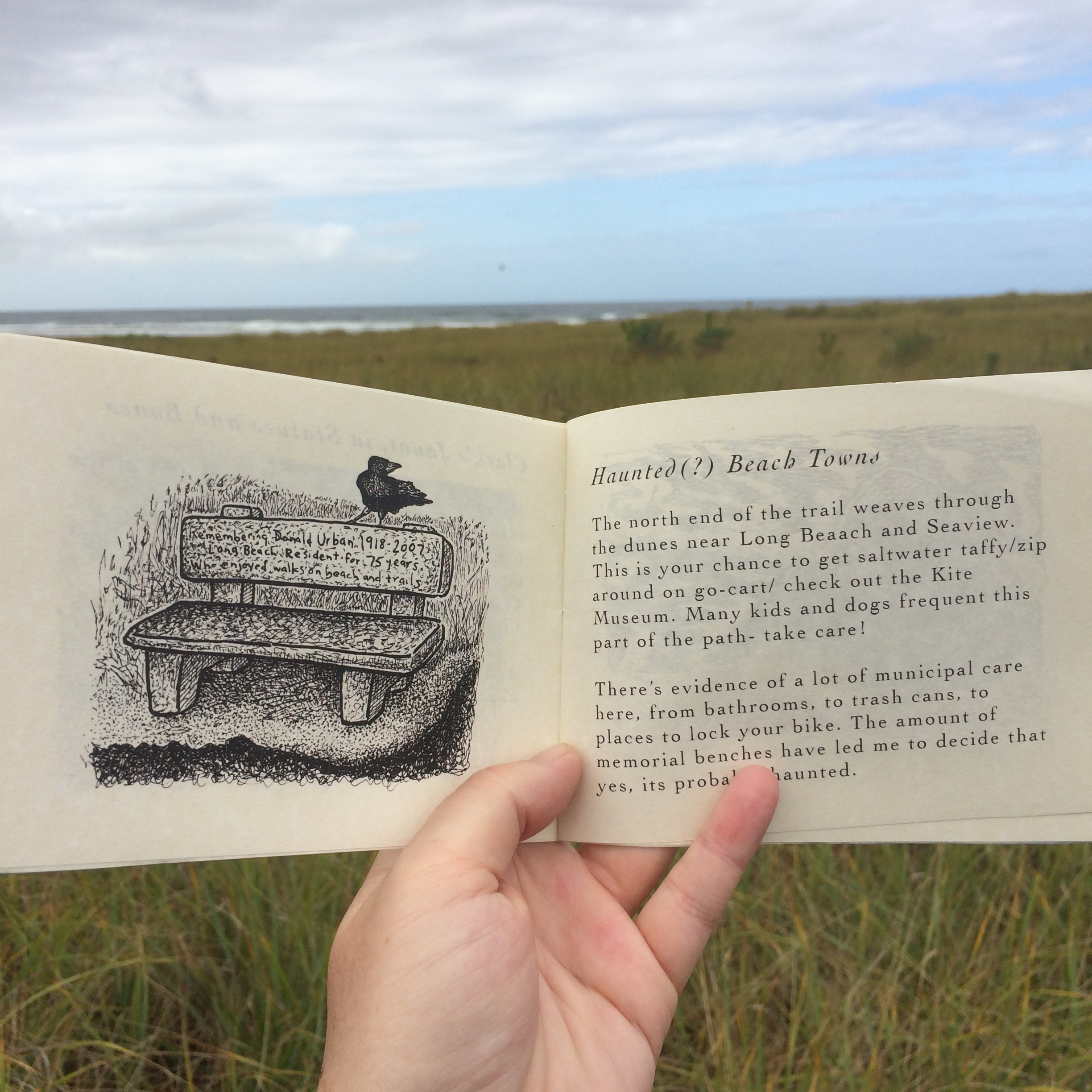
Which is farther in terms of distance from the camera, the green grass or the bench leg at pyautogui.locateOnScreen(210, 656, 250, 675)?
the green grass

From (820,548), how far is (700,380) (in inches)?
89.4

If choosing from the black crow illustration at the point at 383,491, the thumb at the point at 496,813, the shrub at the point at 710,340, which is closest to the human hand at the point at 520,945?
the thumb at the point at 496,813

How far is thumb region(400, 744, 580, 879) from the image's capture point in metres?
1.13

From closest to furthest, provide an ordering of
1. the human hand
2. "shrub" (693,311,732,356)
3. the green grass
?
1. the human hand
2. the green grass
3. "shrub" (693,311,732,356)

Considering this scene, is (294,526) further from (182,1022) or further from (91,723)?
(182,1022)

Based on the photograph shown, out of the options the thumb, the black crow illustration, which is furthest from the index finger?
the black crow illustration

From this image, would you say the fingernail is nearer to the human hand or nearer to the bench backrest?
the human hand

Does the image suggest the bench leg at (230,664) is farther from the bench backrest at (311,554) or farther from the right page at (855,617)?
the right page at (855,617)

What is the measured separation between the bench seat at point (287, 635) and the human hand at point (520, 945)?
0.81 ft

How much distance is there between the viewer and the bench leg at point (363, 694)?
1.24 metres

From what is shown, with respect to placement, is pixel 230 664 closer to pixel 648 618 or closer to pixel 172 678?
pixel 172 678

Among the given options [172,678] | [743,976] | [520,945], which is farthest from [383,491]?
[743,976]

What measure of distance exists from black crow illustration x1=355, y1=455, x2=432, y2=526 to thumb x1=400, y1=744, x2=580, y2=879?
1.47 ft

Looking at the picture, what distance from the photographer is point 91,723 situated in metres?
1.17
